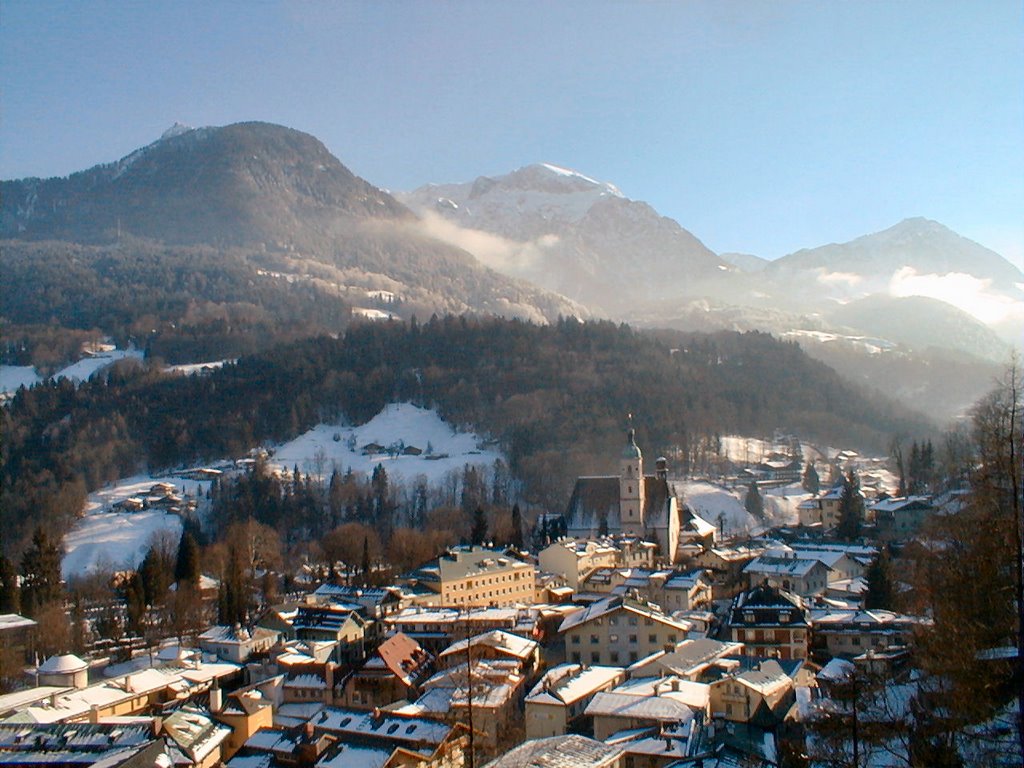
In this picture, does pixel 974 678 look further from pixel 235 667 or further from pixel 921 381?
pixel 921 381

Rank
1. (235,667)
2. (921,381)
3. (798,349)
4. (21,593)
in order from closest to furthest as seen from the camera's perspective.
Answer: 1. (235,667)
2. (21,593)
3. (798,349)
4. (921,381)

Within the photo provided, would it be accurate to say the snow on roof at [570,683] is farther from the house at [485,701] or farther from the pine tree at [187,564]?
the pine tree at [187,564]

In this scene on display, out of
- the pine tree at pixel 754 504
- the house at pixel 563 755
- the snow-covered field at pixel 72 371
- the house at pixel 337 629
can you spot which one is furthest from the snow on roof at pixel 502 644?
the snow-covered field at pixel 72 371

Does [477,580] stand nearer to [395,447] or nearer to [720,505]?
[720,505]

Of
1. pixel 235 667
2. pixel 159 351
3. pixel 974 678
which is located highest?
pixel 159 351

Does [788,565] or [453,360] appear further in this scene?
[453,360]

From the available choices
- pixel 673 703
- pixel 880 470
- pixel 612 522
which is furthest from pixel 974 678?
pixel 880 470

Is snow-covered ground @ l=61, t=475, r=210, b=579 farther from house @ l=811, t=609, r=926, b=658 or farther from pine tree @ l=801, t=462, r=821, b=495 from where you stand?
pine tree @ l=801, t=462, r=821, b=495
